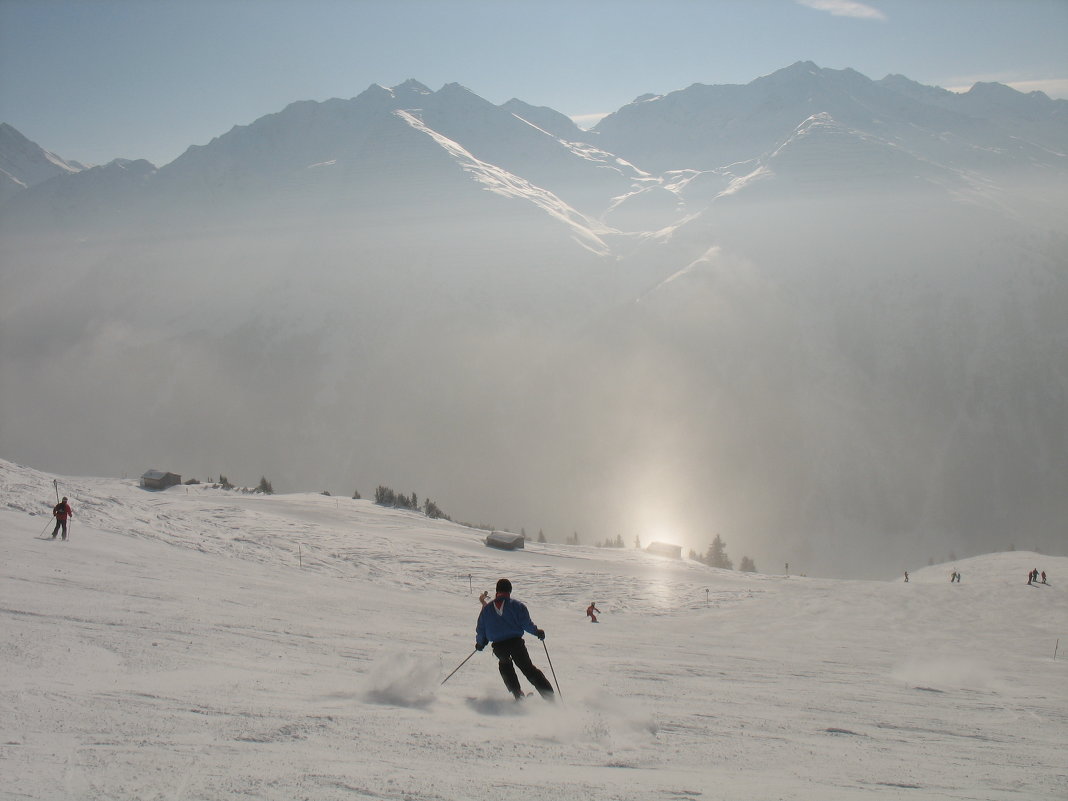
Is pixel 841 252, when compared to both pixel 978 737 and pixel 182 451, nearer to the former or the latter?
pixel 182 451

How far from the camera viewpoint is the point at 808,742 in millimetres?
6418

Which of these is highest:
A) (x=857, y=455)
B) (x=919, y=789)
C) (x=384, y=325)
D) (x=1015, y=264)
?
(x=1015, y=264)

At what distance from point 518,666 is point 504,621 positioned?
49cm

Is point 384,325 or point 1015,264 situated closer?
point 1015,264

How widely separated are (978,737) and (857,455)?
140 m

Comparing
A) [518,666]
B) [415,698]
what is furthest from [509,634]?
[415,698]

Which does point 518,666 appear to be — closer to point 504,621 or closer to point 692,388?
point 504,621

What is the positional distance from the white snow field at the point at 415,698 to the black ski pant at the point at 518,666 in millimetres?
274

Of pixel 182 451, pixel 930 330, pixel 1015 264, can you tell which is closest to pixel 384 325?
pixel 182 451

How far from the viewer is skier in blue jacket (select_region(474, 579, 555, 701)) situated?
23.6ft

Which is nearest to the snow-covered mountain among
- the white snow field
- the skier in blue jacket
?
the white snow field

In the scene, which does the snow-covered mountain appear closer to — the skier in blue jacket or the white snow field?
the white snow field

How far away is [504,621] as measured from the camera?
7.33 metres

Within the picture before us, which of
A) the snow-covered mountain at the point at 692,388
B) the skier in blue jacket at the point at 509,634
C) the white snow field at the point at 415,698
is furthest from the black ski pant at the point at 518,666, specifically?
the snow-covered mountain at the point at 692,388
